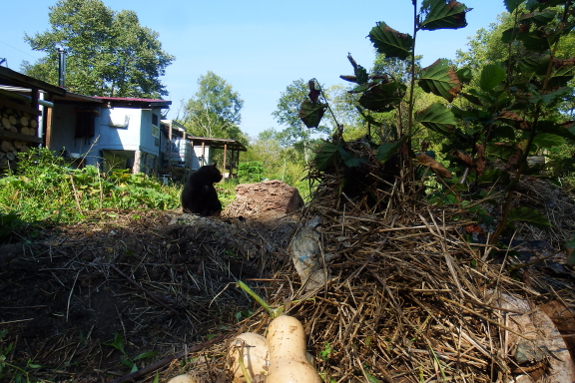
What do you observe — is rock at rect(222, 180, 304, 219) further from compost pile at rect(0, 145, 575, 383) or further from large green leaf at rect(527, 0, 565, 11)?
large green leaf at rect(527, 0, 565, 11)

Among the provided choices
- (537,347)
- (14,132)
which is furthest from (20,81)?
(537,347)

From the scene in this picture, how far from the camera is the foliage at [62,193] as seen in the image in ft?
18.2

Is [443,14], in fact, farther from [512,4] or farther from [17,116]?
[17,116]

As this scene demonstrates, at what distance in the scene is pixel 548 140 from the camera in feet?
6.69

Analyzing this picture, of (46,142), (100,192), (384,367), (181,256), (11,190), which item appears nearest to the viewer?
(384,367)

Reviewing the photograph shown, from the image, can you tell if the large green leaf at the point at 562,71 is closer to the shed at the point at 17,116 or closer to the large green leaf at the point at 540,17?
the large green leaf at the point at 540,17

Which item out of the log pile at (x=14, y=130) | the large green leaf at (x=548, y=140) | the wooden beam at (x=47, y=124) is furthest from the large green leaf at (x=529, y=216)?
the wooden beam at (x=47, y=124)

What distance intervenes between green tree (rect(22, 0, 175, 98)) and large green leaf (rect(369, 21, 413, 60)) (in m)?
42.4

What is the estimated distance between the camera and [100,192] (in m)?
6.43

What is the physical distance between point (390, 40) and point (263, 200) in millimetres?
Result: 7046

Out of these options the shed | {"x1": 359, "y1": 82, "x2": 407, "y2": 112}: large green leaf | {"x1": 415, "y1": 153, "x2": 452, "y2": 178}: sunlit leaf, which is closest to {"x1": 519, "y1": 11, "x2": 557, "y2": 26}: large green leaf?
{"x1": 359, "y1": 82, "x2": 407, "y2": 112}: large green leaf

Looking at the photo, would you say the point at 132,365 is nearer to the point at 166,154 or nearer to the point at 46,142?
the point at 46,142

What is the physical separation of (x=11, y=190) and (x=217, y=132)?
4622cm

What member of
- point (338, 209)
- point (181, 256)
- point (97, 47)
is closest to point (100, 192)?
point (181, 256)
